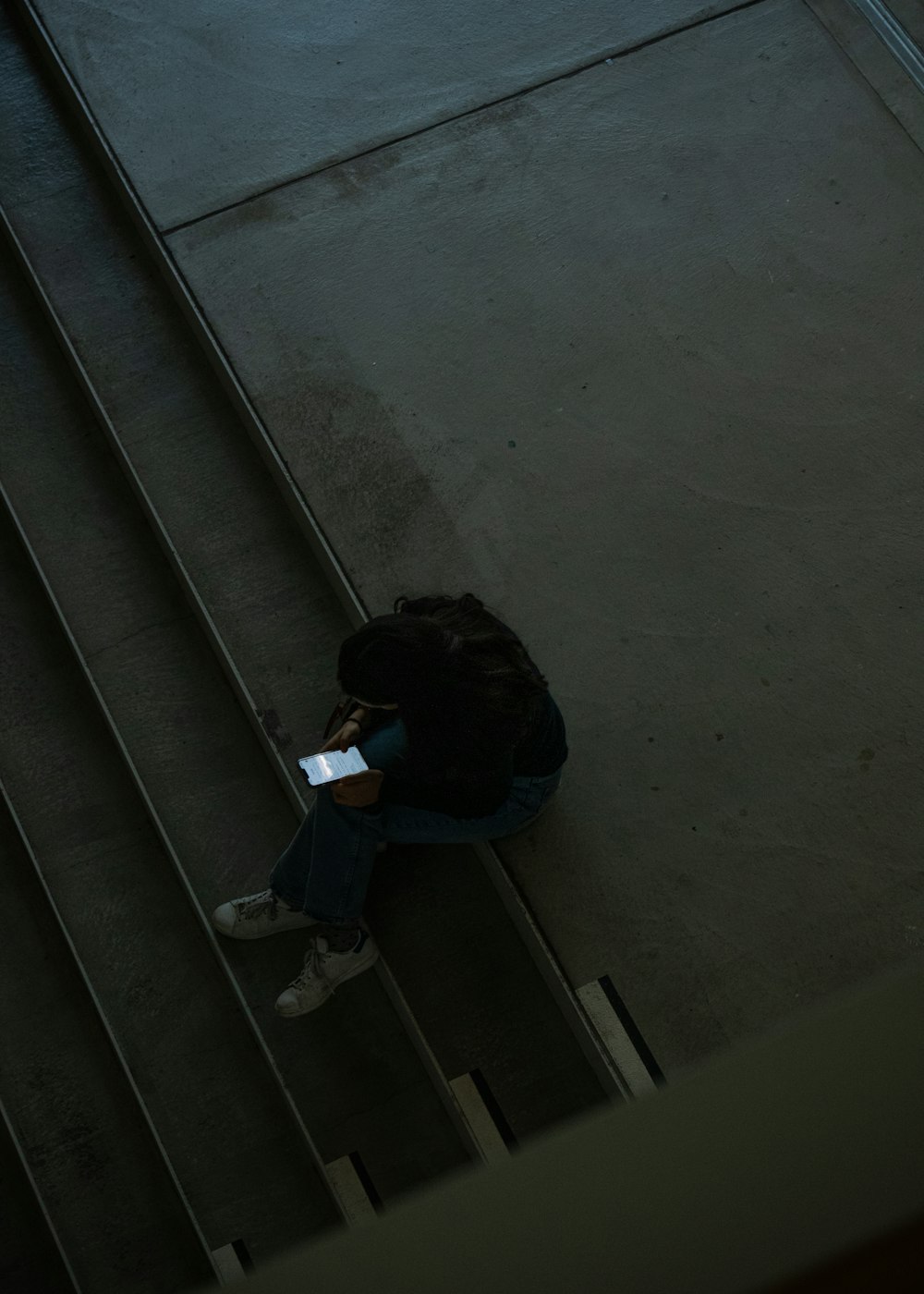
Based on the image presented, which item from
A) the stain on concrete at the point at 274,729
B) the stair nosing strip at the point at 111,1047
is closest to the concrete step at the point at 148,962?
the stair nosing strip at the point at 111,1047

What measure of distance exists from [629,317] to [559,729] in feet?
4.47

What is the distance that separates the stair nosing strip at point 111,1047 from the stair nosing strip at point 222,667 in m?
0.32

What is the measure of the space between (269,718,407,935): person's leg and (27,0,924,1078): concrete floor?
15.4 inches

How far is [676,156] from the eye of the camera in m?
3.21

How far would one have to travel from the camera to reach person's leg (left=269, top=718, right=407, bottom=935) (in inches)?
87.7

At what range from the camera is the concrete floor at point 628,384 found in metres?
2.48

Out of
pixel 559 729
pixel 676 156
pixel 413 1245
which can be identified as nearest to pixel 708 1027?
pixel 559 729

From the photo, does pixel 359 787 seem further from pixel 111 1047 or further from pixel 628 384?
pixel 628 384

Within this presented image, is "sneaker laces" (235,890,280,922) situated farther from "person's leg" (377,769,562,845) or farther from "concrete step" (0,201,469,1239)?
"person's leg" (377,769,562,845)

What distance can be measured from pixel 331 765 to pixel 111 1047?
1.11m

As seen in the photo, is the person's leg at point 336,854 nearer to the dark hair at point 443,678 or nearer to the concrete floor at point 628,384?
the dark hair at point 443,678

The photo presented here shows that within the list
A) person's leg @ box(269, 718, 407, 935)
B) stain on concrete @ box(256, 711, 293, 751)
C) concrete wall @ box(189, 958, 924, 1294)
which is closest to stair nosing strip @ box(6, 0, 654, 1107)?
stain on concrete @ box(256, 711, 293, 751)

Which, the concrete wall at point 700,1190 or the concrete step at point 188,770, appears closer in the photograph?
the concrete wall at point 700,1190

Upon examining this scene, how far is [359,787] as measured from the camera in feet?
7.18
